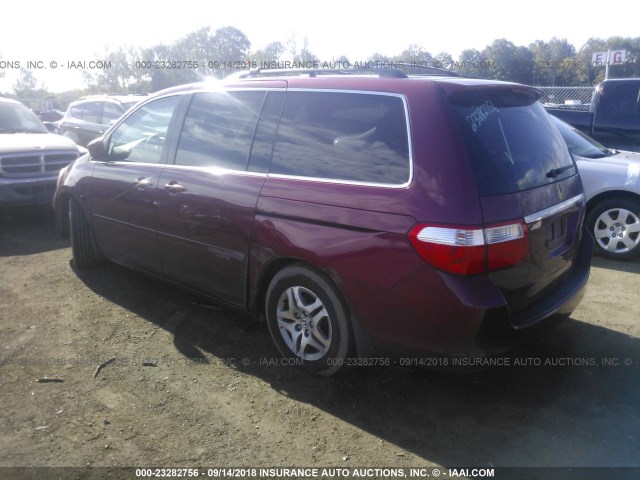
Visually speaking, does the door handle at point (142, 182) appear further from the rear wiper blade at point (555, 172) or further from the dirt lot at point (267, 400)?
the rear wiper blade at point (555, 172)

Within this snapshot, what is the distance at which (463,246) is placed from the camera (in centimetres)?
268

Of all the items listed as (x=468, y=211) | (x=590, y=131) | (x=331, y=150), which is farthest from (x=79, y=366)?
(x=590, y=131)

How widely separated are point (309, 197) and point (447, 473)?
1661 mm

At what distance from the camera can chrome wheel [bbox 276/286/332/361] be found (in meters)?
3.36

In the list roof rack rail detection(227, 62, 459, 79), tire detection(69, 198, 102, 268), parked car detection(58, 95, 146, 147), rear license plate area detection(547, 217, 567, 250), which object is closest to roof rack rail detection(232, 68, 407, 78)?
roof rack rail detection(227, 62, 459, 79)

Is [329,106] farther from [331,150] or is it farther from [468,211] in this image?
[468,211]

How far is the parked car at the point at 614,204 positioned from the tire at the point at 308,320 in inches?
161

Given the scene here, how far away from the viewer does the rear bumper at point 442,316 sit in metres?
2.71

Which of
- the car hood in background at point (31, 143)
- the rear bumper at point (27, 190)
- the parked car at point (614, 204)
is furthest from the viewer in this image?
the car hood in background at point (31, 143)

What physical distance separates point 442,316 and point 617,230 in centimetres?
416

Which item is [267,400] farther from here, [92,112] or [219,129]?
[92,112]

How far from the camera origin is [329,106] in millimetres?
3359

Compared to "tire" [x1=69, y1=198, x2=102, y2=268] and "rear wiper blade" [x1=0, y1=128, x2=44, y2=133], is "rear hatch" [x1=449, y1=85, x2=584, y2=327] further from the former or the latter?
"rear wiper blade" [x1=0, y1=128, x2=44, y2=133]

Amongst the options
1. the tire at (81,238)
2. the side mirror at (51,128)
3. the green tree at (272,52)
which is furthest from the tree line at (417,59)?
the tire at (81,238)
